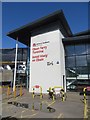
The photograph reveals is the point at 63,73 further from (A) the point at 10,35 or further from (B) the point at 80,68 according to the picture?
(A) the point at 10,35

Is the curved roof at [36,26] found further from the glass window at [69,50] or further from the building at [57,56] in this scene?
the glass window at [69,50]

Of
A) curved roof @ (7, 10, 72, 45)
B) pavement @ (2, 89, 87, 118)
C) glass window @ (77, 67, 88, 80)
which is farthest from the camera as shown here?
glass window @ (77, 67, 88, 80)

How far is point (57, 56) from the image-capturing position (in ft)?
67.9

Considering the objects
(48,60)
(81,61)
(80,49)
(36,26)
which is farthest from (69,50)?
(36,26)

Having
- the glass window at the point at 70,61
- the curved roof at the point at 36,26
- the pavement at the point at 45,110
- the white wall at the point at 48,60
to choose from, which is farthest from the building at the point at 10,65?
the pavement at the point at 45,110

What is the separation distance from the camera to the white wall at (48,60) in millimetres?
20453

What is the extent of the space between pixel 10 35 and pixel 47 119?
63.0ft

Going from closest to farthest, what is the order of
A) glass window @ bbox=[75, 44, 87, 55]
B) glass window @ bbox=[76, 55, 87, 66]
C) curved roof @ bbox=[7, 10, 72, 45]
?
1. curved roof @ bbox=[7, 10, 72, 45]
2. glass window @ bbox=[76, 55, 87, 66]
3. glass window @ bbox=[75, 44, 87, 55]

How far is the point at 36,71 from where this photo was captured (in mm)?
21922

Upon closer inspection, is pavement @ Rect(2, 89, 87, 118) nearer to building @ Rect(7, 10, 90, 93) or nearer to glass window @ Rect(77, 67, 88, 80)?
building @ Rect(7, 10, 90, 93)

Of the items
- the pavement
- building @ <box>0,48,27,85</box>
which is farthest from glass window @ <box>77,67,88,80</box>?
building @ <box>0,48,27,85</box>

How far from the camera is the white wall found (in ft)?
67.1

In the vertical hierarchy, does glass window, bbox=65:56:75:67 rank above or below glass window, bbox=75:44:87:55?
below

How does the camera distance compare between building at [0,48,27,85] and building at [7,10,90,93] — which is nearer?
building at [7,10,90,93]
